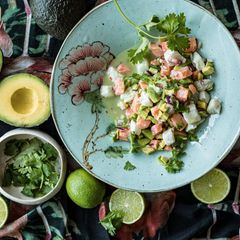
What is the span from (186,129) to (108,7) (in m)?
0.38

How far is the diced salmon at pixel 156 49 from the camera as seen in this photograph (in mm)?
1614

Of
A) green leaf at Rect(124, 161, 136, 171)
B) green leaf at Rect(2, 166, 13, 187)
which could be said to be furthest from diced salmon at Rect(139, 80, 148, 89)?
green leaf at Rect(2, 166, 13, 187)

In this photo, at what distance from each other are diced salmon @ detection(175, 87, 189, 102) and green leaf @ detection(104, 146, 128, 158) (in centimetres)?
21

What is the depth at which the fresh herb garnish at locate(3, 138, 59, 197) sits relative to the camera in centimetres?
171

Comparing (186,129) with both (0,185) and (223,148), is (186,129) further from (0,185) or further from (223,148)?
(0,185)

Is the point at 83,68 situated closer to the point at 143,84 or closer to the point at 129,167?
the point at 143,84

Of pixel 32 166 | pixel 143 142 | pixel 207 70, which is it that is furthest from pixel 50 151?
pixel 207 70

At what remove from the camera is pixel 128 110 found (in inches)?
64.9

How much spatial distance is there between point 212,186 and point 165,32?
439mm

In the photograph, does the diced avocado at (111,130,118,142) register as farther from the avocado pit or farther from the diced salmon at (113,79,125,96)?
the avocado pit

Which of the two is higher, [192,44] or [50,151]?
[192,44]

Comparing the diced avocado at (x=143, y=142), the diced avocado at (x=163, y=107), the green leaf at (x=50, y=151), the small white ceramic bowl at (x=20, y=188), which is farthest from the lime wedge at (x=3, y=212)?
the diced avocado at (x=163, y=107)

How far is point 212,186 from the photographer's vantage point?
1676mm

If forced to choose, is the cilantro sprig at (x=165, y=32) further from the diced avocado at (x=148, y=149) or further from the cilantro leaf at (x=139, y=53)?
the diced avocado at (x=148, y=149)
